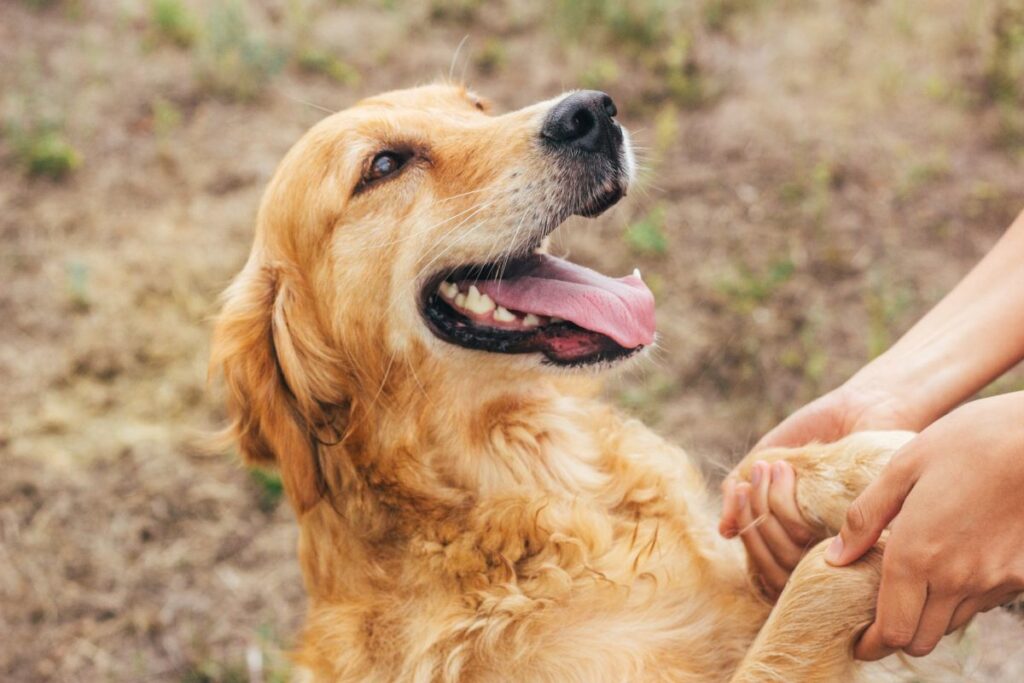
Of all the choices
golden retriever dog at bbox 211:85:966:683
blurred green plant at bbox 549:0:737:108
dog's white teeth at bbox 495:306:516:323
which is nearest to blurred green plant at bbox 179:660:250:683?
golden retriever dog at bbox 211:85:966:683

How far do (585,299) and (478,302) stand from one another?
298mm

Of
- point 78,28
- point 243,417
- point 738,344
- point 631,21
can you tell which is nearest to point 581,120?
point 243,417

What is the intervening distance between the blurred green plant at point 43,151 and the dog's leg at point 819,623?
441 cm

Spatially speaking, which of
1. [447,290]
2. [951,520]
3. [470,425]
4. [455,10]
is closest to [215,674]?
[470,425]

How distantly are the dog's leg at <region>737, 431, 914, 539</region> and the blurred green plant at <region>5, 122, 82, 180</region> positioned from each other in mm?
4246

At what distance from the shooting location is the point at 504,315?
90.9 inches

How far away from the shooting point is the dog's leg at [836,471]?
188 cm

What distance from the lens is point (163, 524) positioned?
11.3ft

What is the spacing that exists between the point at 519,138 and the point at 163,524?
215 centimetres

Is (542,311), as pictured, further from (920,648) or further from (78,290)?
(78,290)

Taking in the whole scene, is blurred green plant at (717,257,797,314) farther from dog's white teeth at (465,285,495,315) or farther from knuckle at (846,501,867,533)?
knuckle at (846,501,867,533)

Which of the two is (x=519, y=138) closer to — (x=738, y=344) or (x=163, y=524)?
(x=738, y=344)

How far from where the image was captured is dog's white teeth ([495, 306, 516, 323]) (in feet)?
7.53

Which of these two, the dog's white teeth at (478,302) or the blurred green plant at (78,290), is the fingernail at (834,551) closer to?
the dog's white teeth at (478,302)
